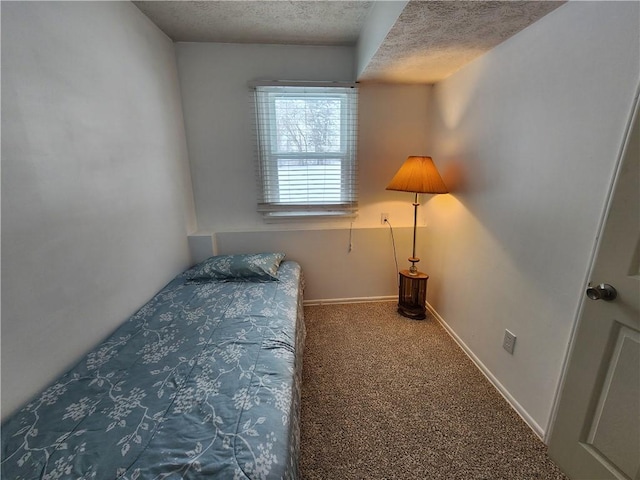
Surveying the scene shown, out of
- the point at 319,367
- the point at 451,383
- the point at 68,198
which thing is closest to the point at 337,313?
the point at 319,367

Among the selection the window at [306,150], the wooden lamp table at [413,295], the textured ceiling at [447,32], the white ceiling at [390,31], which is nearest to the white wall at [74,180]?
the white ceiling at [390,31]

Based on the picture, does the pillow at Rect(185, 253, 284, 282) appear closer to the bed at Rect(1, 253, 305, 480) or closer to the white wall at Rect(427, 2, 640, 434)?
the bed at Rect(1, 253, 305, 480)

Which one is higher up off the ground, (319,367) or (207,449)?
(207,449)

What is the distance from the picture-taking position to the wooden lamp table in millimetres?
2412

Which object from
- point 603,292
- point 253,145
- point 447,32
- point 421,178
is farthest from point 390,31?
point 603,292

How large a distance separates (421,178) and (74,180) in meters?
2.13

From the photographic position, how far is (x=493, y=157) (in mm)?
1672

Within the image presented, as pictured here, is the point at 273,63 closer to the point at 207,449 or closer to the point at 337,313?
the point at 337,313

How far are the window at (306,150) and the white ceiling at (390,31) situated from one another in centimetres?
38

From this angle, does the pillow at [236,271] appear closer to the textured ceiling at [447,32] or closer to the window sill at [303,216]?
the window sill at [303,216]

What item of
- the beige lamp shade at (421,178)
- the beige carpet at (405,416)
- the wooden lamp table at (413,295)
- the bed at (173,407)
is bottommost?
the beige carpet at (405,416)

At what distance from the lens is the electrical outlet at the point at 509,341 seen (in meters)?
1.55

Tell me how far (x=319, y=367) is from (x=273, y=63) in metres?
2.52

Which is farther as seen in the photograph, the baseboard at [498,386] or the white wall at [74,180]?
the baseboard at [498,386]
